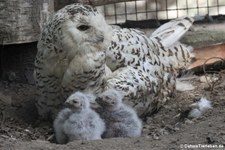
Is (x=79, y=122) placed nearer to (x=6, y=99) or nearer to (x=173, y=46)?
(x=6, y=99)

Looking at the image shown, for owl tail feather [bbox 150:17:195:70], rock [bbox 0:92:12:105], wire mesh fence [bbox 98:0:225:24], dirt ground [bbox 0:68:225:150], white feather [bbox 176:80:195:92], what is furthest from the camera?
wire mesh fence [bbox 98:0:225:24]

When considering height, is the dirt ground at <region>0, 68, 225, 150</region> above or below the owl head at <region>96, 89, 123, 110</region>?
below

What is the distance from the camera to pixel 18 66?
5.03m

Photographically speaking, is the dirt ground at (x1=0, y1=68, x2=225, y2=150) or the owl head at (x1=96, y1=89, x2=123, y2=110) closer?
the dirt ground at (x1=0, y1=68, x2=225, y2=150)

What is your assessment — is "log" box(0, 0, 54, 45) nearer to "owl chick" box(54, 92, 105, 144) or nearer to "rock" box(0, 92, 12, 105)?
"rock" box(0, 92, 12, 105)

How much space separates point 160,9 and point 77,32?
3.31 meters

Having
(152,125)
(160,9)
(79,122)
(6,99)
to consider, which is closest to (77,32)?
(79,122)

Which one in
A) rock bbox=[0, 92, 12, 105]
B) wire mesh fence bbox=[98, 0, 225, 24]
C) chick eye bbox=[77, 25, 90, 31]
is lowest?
rock bbox=[0, 92, 12, 105]

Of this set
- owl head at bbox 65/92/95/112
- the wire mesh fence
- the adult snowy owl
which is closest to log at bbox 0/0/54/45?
the adult snowy owl

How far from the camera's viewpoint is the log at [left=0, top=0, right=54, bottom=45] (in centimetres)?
462

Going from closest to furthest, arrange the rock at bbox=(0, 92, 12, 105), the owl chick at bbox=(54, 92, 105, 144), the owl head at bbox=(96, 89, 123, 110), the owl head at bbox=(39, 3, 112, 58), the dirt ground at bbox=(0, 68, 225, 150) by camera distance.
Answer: the dirt ground at bbox=(0, 68, 225, 150) → the owl chick at bbox=(54, 92, 105, 144) → the owl head at bbox=(96, 89, 123, 110) → the owl head at bbox=(39, 3, 112, 58) → the rock at bbox=(0, 92, 12, 105)

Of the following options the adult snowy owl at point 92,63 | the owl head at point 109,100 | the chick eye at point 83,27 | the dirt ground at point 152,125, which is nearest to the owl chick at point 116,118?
the owl head at point 109,100

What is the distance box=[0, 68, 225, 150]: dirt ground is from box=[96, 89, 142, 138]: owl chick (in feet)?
0.35

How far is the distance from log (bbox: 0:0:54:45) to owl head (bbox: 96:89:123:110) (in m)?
1.17
